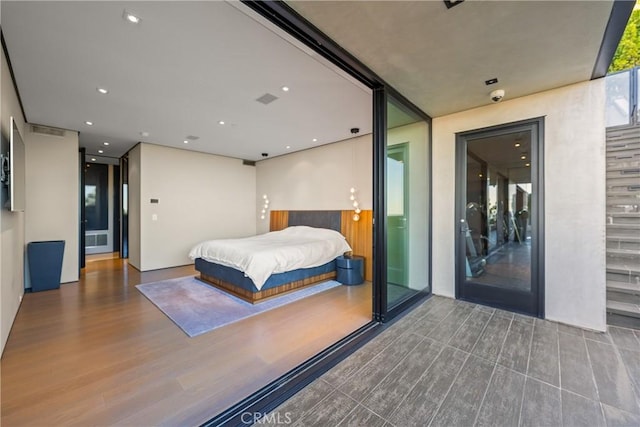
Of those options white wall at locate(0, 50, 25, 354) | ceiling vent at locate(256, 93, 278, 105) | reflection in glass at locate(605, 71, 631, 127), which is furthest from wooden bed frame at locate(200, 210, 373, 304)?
reflection in glass at locate(605, 71, 631, 127)

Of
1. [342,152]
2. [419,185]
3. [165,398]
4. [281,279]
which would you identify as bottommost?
[165,398]

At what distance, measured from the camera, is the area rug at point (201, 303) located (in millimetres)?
3113

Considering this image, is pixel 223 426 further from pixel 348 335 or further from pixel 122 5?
pixel 122 5

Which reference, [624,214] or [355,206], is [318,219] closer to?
[355,206]

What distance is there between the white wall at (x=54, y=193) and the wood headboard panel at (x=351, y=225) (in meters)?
4.31

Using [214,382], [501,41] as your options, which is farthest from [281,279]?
Result: [501,41]

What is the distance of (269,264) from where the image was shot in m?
3.81

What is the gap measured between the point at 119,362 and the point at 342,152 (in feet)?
15.6

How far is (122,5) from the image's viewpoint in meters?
1.93

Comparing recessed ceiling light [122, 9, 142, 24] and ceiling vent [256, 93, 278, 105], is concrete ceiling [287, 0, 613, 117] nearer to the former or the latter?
recessed ceiling light [122, 9, 142, 24]

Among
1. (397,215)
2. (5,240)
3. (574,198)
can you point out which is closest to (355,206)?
(397,215)

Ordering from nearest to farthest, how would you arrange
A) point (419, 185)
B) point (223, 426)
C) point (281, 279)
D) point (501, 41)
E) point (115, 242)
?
point (223, 426) < point (501, 41) < point (419, 185) < point (281, 279) < point (115, 242)

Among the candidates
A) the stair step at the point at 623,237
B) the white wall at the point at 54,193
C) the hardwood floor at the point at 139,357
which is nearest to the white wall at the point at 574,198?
the stair step at the point at 623,237

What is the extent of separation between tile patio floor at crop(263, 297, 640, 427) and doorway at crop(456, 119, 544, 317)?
60 centimetres
